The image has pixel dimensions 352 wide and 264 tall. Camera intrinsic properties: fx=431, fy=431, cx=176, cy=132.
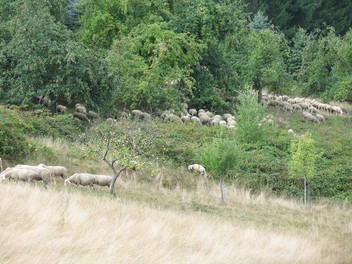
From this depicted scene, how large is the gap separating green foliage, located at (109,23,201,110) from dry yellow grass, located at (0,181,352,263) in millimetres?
14762

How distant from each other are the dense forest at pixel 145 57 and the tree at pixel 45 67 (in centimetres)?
5

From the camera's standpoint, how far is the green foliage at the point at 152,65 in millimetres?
27609

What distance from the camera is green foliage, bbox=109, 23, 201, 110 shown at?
27609 mm

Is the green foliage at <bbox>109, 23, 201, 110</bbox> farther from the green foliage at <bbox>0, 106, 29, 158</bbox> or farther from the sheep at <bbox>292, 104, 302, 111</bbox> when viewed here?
the sheep at <bbox>292, 104, 302, 111</bbox>

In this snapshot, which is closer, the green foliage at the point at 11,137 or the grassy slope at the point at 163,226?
the grassy slope at the point at 163,226

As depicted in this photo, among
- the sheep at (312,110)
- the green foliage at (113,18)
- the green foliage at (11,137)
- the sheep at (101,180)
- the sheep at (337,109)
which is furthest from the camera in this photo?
the sheep at (337,109)

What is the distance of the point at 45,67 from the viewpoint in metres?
23.3

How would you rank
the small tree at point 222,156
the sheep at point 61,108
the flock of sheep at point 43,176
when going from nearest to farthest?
the flock of sheep at point 43,176
the small tree at point 222,156
the sheep at point 61,108

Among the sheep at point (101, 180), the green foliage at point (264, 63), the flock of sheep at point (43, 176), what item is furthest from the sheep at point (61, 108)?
the green foliage at point (264, 63)

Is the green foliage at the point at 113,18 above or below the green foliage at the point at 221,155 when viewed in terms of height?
above

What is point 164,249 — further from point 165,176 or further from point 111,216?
point 165,176

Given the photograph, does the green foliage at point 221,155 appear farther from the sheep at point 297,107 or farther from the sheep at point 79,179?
the sheep at point 297,107

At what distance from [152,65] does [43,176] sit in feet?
53.9

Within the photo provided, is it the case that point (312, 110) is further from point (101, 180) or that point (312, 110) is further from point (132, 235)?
point (132, 235)
